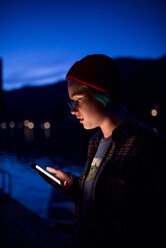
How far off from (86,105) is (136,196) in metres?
0.96

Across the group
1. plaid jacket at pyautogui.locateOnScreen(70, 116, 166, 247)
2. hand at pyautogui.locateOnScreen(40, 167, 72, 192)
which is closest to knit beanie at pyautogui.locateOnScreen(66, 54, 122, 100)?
plaid jacket at pyautogui.locateOnScreen(70, 116, 166, 247)

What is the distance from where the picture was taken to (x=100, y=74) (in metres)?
1.77

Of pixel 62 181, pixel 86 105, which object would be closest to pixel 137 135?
pixel 86 105

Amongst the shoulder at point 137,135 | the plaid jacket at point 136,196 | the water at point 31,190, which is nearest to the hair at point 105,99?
the shoulder at point 137,135

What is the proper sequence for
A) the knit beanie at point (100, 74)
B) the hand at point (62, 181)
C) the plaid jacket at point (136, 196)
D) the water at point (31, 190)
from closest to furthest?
the plaid jacket at point (136, 196)
the knit beanie at point (100, 74)
the hand at point (62, 181)
the water at point (31, 190)

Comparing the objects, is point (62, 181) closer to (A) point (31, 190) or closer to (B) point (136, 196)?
(B) point (136, 196)

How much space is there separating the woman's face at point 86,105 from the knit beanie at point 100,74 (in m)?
0.09

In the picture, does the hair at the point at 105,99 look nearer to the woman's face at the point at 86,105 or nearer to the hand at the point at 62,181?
the woman's face at the point at 86,105

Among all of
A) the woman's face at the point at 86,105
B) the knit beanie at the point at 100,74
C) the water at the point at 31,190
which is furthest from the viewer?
the water at the point at 31,190

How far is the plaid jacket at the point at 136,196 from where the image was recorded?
1445mm

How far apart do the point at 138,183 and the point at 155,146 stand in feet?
1.06

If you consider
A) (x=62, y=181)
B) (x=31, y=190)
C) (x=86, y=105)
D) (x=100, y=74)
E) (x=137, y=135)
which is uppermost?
(x=100, y=74)

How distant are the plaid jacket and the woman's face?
441mm

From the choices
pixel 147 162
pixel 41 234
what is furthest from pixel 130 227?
pixel 41 234
